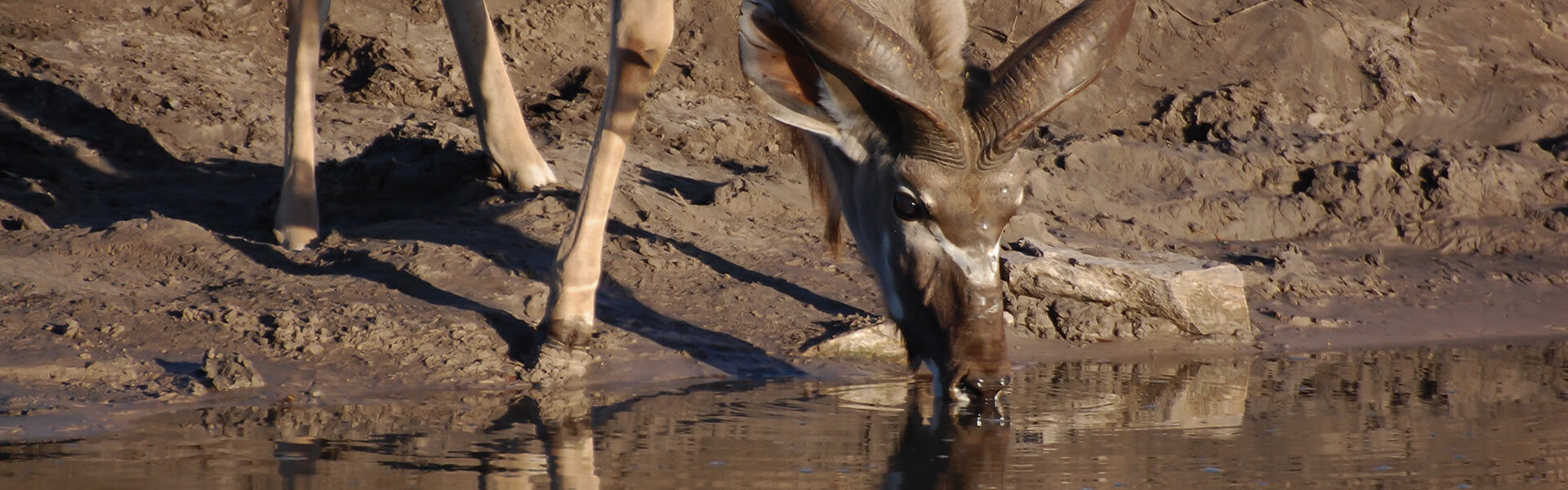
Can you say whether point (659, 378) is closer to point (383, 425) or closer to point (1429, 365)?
point (383, 425)

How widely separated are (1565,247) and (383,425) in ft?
25.4

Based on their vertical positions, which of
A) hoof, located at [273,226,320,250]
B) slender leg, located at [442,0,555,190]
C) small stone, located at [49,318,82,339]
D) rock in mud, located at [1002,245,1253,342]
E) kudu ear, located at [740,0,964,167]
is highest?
slender leg, located at [442,0,555,190]

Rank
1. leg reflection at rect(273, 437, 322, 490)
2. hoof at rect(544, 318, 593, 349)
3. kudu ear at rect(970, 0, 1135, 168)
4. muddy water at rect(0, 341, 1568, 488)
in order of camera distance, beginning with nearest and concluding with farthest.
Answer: leg reflection at rect(273, 437, 322, 490) → muddy water at rect(0, 341, 1568, 488) → kudu ear at rect(970, 0, 1135, 168) → hoof at rect(544, 318, 593, 349)

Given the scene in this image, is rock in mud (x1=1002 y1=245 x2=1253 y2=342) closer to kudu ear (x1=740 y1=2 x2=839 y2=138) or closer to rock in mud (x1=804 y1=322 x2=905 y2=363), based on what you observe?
rock in mud (x1=804 y1=322 x2=905 y2=363)

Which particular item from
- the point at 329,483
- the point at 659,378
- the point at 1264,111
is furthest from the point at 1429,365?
the point at 329,483

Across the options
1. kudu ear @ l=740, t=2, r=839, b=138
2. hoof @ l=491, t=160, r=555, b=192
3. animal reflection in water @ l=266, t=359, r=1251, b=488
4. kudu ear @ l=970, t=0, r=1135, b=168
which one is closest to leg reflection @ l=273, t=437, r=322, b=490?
animal reflection in water @ l=266, t=359, r=1251, b=488

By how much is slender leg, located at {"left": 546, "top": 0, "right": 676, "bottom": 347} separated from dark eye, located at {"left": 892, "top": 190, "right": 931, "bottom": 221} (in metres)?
1.21

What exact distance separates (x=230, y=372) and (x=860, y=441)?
7.40ft

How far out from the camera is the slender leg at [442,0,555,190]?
24.6ft

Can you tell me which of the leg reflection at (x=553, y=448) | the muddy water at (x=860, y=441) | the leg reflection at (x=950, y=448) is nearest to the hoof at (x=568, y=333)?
the leg reflection at (x=553, y=448)

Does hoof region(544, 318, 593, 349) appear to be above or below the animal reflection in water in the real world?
above

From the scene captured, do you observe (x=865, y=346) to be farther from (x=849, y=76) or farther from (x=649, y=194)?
(x=649, y=194)

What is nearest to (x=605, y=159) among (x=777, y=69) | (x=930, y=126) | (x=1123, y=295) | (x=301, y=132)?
(x=777, y=69)

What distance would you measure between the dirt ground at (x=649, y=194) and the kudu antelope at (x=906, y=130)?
2.46ft
